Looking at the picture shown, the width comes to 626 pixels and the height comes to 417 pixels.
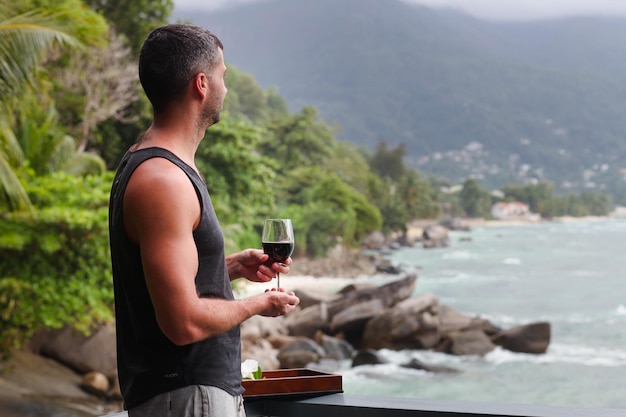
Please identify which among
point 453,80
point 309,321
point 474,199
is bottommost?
point 309,321

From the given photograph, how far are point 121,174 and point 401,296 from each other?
2050 cm

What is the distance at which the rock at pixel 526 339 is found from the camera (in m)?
20.2

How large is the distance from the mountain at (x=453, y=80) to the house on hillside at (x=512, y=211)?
1286mm

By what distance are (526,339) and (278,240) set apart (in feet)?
66.2

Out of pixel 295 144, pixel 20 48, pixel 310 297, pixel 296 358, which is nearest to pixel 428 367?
pixel 296 358

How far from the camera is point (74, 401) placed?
10.8 meters

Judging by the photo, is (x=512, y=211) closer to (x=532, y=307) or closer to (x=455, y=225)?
(x=455, y=225)

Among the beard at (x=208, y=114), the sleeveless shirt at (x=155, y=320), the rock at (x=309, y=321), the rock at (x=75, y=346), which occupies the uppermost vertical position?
the beard at (x=208, y=114)

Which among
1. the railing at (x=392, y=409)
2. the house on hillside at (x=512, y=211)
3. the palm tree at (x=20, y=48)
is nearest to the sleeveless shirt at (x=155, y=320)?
the railing at (x=392, y=409)

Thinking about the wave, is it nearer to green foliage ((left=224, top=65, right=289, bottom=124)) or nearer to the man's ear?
green foliage ((left=224, top=65, right=289, bottom=124))

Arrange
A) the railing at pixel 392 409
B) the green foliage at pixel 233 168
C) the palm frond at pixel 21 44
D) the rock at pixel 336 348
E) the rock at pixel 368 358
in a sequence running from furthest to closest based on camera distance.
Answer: the rock at pixel 368 358, the rock at pixel 336 348, the green foliage at pixel 233 168, the palm frond at pixel 21 44, the railing at pixel 392 409

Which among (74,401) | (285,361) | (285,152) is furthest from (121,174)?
(285,152)

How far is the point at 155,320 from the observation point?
1369 mm

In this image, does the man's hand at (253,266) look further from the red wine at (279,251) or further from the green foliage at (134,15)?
the green foliage at (134,15)
